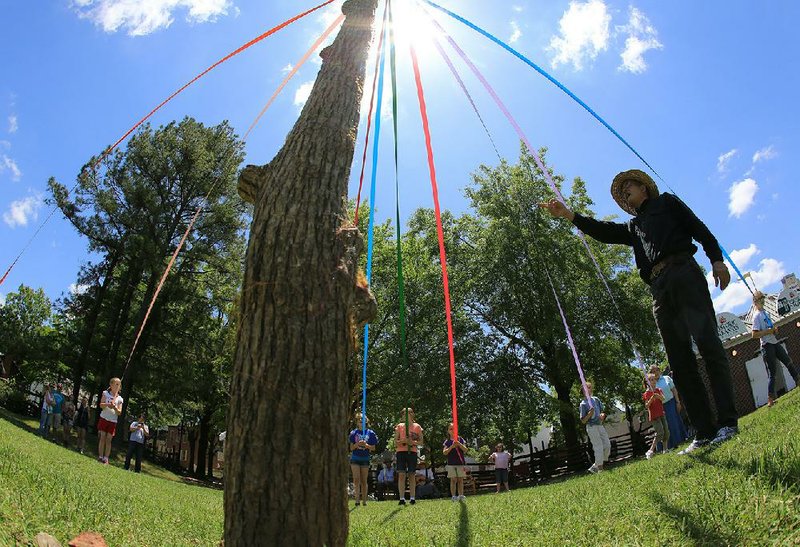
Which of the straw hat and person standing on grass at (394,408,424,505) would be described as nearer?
the straw hat

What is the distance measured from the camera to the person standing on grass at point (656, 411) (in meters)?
9.34

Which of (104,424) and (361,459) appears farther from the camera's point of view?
(104,424)

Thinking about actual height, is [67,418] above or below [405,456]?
above

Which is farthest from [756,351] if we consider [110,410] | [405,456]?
[110,410]

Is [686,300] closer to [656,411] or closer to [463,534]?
[463,534]

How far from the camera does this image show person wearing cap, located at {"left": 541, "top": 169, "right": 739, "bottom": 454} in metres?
3.65

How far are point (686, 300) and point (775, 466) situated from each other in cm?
152

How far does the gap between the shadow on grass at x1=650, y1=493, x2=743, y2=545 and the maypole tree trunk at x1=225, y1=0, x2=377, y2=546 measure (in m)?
1.34

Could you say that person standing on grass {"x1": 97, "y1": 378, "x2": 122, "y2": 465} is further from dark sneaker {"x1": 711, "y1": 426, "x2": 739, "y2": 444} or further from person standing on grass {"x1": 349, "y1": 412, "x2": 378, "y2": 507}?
dark sneaker {"x1": 711, "y1": 426, "x2": 739, "y2": 444}

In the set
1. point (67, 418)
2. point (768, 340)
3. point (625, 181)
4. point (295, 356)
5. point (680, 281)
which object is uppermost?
point (625, 181)

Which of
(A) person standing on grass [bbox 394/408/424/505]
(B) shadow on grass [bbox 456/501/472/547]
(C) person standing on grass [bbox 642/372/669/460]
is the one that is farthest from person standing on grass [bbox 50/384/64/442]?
(C) person standing on grass [bbox 642/372/669/460]

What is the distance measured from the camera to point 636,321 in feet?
62.0

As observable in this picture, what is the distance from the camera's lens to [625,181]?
14.2 feet

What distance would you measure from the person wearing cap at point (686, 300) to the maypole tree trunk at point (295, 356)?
8.06 ft
